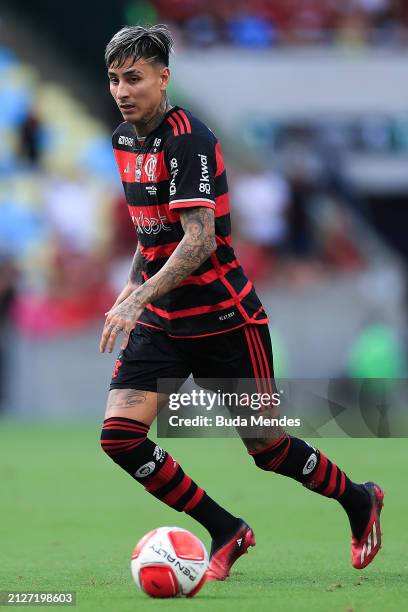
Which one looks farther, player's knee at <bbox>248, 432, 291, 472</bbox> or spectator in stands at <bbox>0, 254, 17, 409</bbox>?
→ spectator in stands at <bbox>0, 254, 17, 409</bbox>

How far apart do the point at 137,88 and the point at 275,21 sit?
1745 cm

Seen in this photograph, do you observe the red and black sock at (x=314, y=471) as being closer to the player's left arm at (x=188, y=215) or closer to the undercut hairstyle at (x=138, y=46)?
the player's left arm at (x=188, y=215)

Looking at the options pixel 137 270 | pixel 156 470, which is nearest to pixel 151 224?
pixel 137 270

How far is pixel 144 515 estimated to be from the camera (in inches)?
363

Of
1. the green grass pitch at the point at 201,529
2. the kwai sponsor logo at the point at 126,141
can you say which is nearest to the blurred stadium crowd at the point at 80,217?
the green grass pitch at the point at 201,529

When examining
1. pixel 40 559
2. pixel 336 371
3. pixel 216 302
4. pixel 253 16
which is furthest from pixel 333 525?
pixel 253 16

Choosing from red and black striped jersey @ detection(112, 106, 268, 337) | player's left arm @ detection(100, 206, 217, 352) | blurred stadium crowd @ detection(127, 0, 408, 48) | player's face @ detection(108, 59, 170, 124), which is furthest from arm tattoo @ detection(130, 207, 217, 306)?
blurred stadium crowd @ detection(127, 0, 408, 48)

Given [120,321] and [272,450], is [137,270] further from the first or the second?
[272,450]

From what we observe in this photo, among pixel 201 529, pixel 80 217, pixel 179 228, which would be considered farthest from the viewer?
pixel 80 217

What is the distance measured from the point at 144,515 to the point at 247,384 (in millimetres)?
2990

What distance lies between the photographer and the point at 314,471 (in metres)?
6.61

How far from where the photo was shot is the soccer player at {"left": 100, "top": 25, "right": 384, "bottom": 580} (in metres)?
6.16

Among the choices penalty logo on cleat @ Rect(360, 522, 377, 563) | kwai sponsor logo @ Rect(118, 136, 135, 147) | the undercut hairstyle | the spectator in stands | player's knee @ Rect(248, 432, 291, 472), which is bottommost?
the spectator in stands

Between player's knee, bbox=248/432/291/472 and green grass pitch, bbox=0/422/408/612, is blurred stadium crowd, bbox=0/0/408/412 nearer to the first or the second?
green grass pitch, bbox=0/422/408/612
